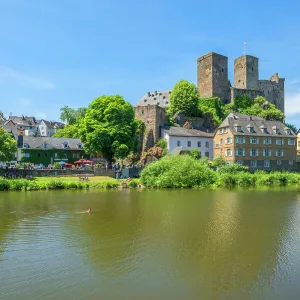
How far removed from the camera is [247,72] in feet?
304

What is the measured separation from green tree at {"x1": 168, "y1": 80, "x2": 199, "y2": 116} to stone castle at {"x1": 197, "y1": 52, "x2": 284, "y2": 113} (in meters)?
11.3

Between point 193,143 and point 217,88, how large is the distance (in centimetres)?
2549

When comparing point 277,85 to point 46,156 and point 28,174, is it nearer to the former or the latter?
point 46,156

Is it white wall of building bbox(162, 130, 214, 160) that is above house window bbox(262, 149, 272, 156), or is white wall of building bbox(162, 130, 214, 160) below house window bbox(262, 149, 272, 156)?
above

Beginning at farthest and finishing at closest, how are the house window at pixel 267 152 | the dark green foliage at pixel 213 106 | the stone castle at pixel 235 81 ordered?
the stone castle at pixel 235 81 < the dark green foliage at pixel 213 106 < the house window at pixel 267 152

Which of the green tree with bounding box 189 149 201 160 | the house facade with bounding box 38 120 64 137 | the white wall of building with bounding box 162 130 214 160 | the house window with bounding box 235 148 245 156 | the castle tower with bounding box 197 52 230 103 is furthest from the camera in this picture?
the house facade with bounding box 38 120 64 137

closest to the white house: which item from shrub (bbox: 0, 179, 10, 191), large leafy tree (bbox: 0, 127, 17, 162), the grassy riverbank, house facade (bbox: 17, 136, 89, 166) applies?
house facade (bbox: 17, 136, 89, 166)

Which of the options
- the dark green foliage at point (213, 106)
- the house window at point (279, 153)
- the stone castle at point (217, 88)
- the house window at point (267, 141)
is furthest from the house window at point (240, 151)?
the dark green foliage at point (213, 106)

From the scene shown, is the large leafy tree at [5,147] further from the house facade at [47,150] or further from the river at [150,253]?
the river at [150,253]

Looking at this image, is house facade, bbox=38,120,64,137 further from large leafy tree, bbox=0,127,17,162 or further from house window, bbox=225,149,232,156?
house window, bbox=225,149,232,156

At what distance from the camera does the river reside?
11.2 m

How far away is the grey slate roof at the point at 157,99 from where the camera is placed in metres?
89.1

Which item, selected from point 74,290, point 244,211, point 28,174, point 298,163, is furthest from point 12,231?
point 298,163

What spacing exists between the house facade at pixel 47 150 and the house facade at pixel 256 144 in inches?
1189
